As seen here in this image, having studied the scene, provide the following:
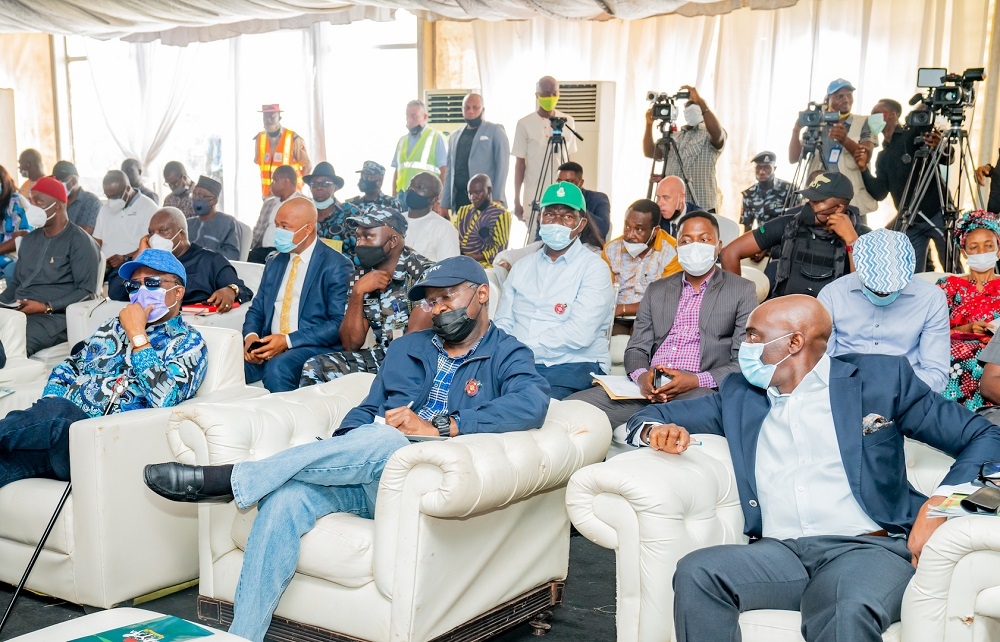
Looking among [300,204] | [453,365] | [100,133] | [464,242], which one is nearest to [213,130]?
[100,133]

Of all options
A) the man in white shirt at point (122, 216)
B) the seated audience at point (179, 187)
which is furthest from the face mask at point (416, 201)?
the seated audience at point (179, 187)

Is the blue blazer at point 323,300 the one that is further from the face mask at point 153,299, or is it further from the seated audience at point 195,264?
the face mask at point 153,299

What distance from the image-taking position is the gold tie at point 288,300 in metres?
4.75

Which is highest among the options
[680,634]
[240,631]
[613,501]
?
[613,501]

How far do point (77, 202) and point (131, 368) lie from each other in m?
5.79

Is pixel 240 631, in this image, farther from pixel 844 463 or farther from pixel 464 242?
pixel 464 242

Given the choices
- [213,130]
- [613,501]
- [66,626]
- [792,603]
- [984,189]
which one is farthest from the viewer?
[213,130]

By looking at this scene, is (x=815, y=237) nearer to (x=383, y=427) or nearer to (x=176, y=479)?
(x=383, y=427)

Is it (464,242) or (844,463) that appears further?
(464,242)

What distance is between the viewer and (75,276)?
226 inches

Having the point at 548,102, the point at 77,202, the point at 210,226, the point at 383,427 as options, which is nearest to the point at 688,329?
the point at 383,427

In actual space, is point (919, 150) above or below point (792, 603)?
above

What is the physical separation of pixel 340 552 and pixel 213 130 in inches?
384

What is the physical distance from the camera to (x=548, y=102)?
823 centimetres
